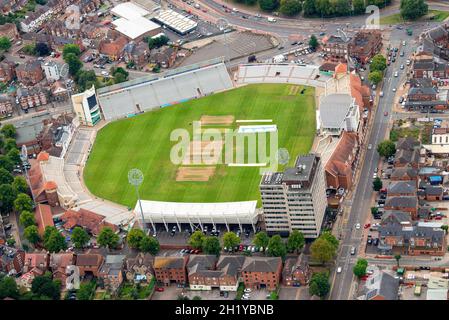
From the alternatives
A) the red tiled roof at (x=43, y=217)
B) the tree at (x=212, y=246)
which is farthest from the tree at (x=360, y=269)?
the red tiled roof at (x=43, y=217)

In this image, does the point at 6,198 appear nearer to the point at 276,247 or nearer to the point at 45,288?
the point at 45,288

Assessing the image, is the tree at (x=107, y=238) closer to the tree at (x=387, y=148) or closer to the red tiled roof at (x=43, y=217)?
the red tiled roof at (x=43, y=217)

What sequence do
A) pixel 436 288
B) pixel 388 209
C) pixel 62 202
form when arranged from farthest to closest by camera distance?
1. pixel 62 202
2. pixel 388 209
3. pixel 436 288

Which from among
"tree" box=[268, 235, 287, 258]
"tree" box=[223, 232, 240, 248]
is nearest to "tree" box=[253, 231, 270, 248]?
"tree" box=[268, 235, 287, 258]

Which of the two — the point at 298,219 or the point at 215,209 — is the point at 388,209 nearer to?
the point at 298,219

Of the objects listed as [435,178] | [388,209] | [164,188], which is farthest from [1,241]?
[435,178]

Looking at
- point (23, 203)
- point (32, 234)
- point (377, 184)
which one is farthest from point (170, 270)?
point (377, 184)
